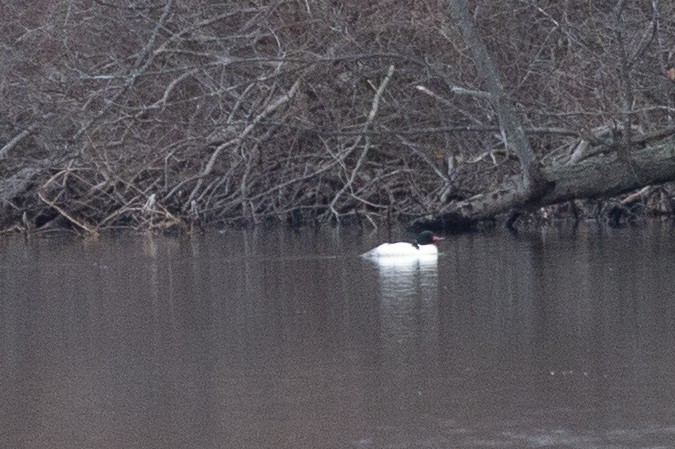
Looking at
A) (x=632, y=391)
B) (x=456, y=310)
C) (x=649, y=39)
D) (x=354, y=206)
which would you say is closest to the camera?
(x=632, y=391)

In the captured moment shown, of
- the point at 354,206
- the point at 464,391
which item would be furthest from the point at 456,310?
the point at 354,206

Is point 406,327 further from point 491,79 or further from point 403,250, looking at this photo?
point 491,79

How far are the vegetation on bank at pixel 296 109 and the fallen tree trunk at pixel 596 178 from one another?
0.23 feet

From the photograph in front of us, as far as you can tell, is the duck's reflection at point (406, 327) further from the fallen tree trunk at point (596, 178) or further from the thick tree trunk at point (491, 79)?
Answer: the fallen tree trunk at point (596, 178)

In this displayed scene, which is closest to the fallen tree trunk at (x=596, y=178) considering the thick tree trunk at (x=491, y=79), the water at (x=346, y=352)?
the thick tree trunk at (x=491, y=79)

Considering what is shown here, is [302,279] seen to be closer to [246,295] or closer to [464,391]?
[246,295]

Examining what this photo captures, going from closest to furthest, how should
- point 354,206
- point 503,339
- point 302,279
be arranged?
point 503,339 → point 302,279 → point 354,206

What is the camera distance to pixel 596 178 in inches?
527

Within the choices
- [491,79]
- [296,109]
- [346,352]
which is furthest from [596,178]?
[346,352]

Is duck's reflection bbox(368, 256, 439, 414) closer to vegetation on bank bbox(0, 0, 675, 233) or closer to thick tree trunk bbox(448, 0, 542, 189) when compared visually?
thick tree trunk bbox(448, 0, 542, 189)

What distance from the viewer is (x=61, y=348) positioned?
300 inches

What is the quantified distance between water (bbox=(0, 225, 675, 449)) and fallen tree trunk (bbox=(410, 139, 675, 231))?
1.26m

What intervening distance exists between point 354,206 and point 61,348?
9.48m

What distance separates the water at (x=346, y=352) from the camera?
17.7ft
